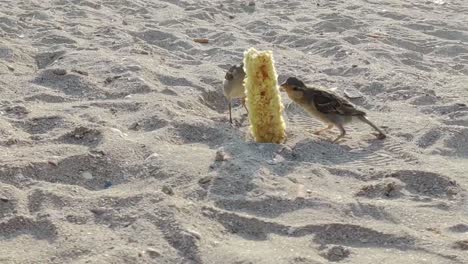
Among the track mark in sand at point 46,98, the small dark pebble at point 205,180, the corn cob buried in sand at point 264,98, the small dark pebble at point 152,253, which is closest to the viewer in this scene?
the small dark pebble at point 152,253

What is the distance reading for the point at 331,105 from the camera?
500 centimetres

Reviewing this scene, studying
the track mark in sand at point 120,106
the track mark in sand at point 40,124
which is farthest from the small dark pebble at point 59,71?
the track mark in sand at point 40,124

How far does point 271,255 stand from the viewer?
3371mm

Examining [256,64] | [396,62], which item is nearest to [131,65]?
[256,64]

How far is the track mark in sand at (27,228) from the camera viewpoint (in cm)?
353

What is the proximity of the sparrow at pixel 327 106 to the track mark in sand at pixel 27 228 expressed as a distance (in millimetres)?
2029

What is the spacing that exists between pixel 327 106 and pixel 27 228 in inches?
86.4

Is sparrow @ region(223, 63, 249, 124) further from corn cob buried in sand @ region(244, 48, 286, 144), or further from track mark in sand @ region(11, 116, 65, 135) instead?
track mark in sand @ region(11, 116, 65, 135)

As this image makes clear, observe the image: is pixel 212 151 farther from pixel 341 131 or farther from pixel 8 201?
pixel 8 201

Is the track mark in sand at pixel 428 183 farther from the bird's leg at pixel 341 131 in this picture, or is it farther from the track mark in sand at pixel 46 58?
the track mark in sand at pixel 46 58

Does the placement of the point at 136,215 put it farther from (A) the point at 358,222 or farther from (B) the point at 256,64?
(B) the point at 256,64

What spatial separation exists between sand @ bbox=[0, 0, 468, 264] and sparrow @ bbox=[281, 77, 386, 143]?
0.42 feet

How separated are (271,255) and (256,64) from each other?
1637 mm

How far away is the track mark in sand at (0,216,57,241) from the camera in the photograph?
11.6ft
